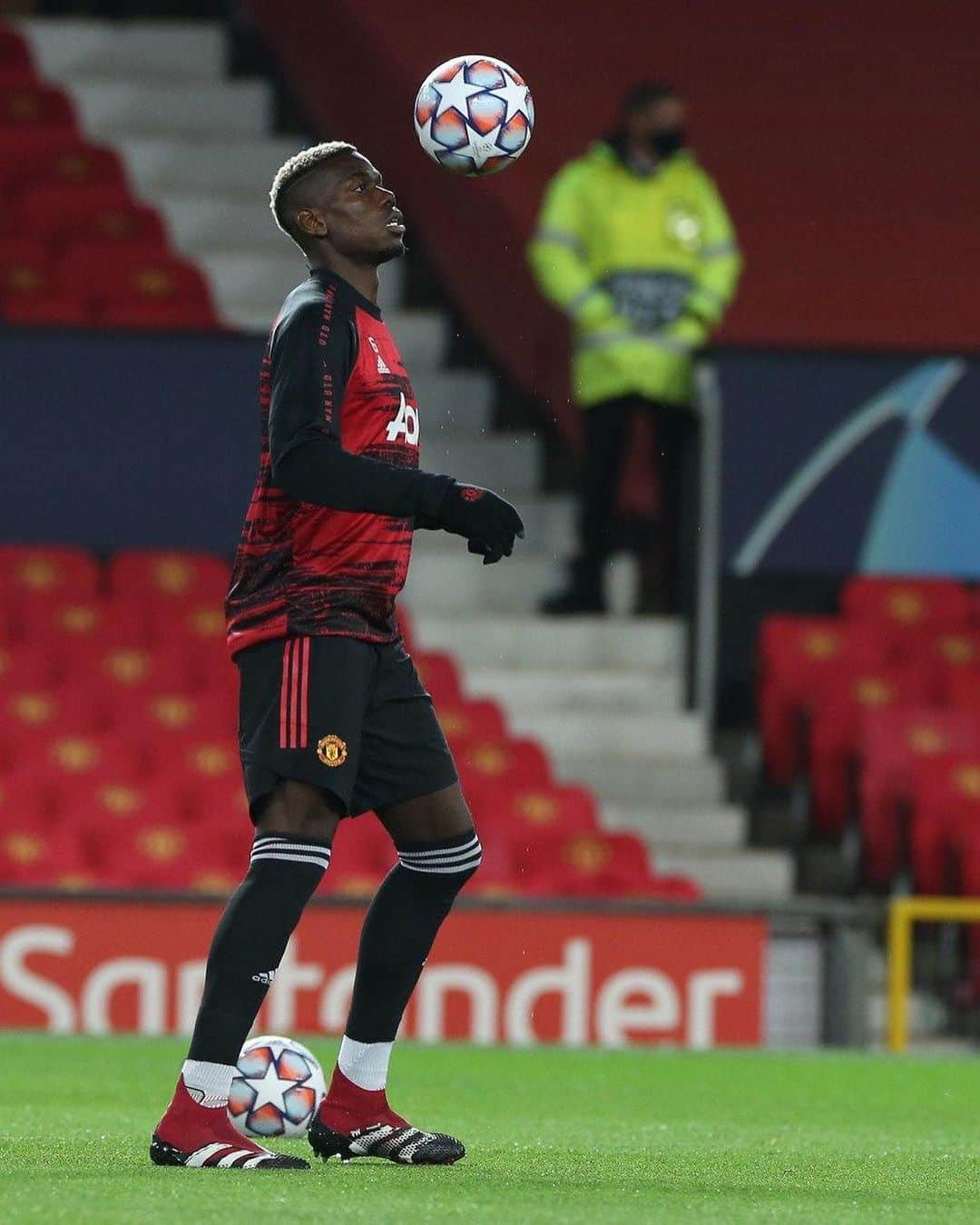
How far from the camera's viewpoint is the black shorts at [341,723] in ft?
13.4

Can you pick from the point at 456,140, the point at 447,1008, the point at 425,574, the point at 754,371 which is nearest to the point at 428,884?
the point at 456,140

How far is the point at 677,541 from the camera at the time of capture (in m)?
10.1

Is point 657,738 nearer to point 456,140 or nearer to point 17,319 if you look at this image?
point 17,319

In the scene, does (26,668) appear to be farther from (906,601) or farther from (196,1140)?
(196,1140)

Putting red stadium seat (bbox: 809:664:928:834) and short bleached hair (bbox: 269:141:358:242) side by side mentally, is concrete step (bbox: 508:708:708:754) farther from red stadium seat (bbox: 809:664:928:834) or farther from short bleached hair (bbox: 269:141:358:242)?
short bleached hair (bbox: 269:141:358:242)

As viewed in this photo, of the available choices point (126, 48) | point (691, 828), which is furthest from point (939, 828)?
point (126, 48)

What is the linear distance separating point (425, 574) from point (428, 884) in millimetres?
6508

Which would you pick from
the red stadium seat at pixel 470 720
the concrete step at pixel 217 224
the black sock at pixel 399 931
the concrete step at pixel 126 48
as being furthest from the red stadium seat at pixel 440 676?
the black sock at pixel 399 931

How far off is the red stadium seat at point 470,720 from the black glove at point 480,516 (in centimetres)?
565

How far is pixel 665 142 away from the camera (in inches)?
382

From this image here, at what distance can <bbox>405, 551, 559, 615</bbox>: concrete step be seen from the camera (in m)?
10.8

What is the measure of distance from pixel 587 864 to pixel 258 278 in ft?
13.2

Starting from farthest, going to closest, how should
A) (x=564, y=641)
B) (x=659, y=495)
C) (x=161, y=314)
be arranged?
(x=161, y=314), (x=564, y=641), (x=659, y=495)

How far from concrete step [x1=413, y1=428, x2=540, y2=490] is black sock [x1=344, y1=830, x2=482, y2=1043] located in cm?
649
